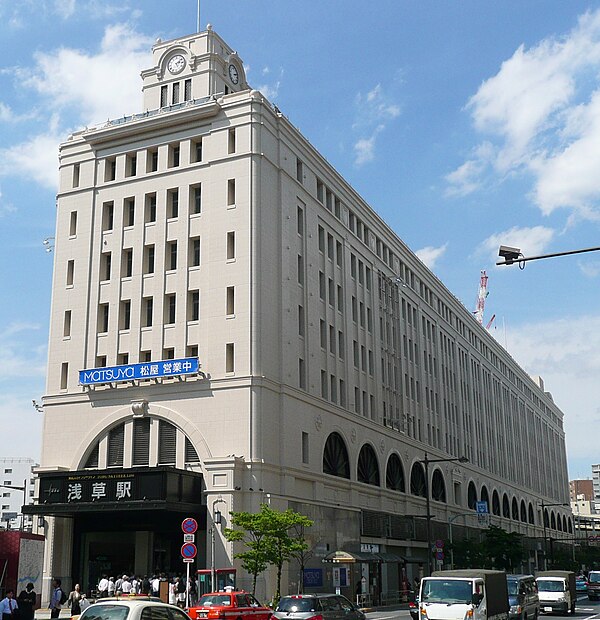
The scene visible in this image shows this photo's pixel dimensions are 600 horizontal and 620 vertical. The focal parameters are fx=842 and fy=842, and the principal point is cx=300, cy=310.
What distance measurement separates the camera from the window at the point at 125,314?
2200 inches

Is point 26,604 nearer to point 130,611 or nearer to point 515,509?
point 130,611

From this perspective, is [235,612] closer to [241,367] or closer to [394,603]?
[241,367]

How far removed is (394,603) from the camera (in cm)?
6119

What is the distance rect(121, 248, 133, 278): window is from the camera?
56781mm

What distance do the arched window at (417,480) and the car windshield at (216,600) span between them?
149 feet

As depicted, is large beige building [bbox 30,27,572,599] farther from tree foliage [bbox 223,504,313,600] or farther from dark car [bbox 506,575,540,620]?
dark car [bbox 506,575,540,620]

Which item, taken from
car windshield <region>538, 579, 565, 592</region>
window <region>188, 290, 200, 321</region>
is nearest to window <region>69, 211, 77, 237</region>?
window <region>188, 290, 200, 321</region>

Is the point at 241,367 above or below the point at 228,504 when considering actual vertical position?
above

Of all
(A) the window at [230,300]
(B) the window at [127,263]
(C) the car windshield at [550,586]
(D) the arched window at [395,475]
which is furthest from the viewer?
(D) the arched window at [395,475]

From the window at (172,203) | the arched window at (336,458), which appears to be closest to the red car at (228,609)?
the arched window at (336,458)

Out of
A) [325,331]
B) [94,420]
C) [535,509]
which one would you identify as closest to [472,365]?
[535,509]

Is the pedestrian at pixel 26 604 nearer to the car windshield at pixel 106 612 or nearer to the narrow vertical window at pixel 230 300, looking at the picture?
the car windshield at pixel 106 612

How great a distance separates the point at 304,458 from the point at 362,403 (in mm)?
12417

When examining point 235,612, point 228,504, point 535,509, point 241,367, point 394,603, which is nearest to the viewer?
point 235,612
